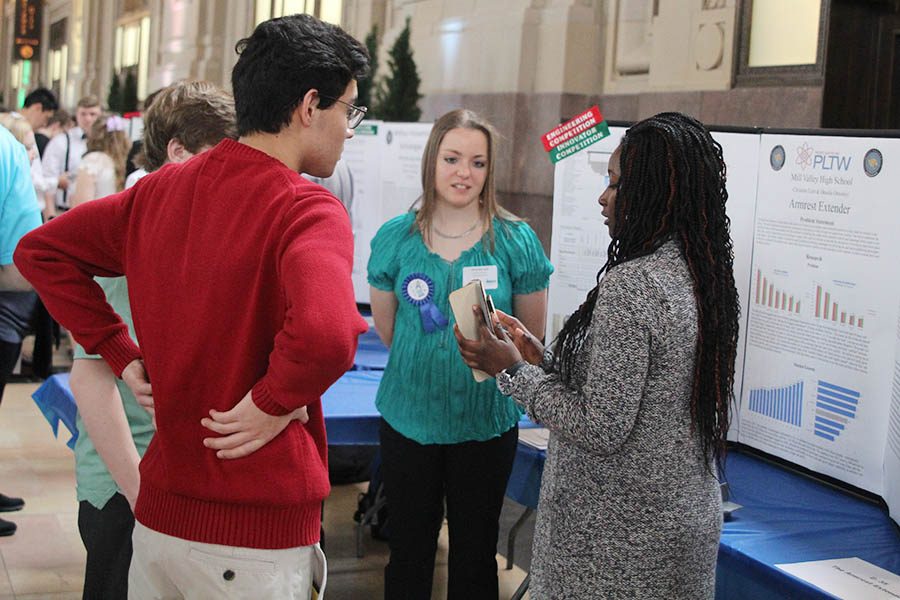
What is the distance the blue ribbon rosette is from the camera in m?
3.03

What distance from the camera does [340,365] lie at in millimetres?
1474

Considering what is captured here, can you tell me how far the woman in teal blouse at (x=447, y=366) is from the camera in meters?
3.01

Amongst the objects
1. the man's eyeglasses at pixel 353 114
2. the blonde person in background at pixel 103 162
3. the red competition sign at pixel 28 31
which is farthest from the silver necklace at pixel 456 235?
the red competition sign at pixel 28 31

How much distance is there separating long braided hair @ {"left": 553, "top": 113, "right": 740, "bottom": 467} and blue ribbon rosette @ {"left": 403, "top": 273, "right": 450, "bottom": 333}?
1.03 metres

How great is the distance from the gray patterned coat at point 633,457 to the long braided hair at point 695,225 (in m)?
0.03

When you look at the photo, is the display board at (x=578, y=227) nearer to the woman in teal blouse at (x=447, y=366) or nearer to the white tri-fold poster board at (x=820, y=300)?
the woman in teal blouse at (x=447, y=366)

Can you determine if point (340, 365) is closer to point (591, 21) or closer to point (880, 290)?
point (880, 290)

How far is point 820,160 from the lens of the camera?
2.66m

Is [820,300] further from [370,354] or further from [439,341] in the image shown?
[370,354]

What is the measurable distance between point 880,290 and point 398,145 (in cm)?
321

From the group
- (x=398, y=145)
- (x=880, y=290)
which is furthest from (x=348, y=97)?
(x=398, y=145)

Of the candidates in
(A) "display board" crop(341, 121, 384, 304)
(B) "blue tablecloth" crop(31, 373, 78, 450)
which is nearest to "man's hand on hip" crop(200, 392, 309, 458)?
(B) "blue tablecloth" crop(31, 373, 78, 450)

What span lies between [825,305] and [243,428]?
1.64 metres

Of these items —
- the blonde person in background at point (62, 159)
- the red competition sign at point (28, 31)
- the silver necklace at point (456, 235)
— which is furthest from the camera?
the red competition sign at point (28, 31)
